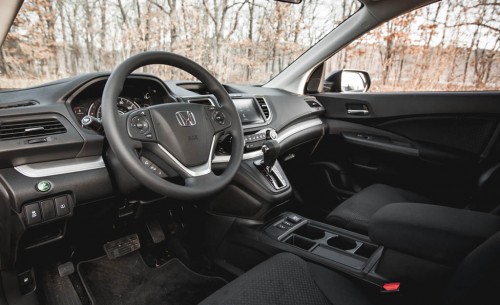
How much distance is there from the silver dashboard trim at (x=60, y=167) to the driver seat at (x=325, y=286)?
28.8 inches

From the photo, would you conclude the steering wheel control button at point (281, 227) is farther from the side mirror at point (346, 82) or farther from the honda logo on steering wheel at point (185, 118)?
the side mirror at point (346, 82)

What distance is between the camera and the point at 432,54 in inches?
134

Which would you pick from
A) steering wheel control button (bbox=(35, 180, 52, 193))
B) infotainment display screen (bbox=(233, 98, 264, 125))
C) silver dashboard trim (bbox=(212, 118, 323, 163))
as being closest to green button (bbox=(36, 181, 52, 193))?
steering wheel control button (bbox=(35, 180, 52, 193))

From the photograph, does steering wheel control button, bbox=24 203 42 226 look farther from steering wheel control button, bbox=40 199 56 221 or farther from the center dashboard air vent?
the center dashboard air vent

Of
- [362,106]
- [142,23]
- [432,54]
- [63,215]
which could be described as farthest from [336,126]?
[142,23]

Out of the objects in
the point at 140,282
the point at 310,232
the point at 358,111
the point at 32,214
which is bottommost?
the point at 140,282

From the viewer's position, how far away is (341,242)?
66.0 inches

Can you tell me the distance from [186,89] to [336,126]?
1238 mm

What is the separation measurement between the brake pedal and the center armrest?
4.21 feet

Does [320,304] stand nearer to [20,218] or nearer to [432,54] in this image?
[20,218]

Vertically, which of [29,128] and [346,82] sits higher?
[346,82]

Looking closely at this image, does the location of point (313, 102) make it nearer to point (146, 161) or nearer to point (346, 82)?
point (346, 82)

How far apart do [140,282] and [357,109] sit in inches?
75.3

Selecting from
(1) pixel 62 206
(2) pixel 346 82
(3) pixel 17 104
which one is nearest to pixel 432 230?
(1) pixel 62 206
